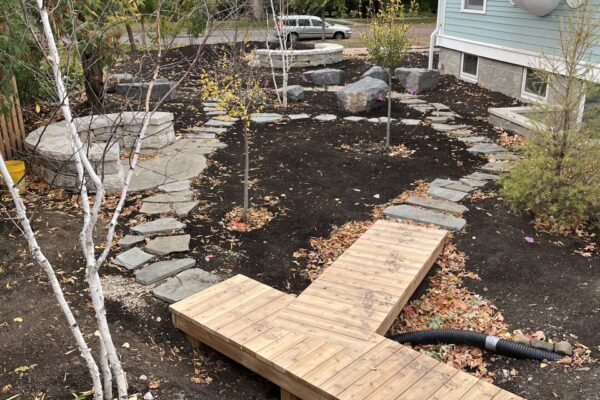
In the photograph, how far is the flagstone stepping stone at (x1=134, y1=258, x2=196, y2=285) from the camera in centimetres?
436

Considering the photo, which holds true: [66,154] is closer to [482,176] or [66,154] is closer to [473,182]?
[473,182]

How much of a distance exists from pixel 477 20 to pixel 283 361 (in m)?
10.5

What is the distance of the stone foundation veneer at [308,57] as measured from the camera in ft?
46.7

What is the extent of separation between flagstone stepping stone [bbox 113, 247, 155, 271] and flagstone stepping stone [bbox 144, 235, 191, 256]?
8cm

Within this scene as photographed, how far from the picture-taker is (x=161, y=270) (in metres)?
4.48

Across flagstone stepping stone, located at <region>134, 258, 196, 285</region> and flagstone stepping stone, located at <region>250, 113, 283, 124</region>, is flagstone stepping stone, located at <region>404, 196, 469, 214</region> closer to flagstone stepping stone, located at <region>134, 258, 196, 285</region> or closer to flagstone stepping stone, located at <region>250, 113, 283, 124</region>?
flagstone stepping stone, located at <region>134, 258, 196, 285</region>

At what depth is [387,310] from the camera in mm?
3609

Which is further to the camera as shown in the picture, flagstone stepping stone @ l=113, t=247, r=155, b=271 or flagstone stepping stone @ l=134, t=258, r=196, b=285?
flagstone stepping stone @ l=113, t=247, r=155, b=271

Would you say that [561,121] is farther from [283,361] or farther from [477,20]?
[477,20]

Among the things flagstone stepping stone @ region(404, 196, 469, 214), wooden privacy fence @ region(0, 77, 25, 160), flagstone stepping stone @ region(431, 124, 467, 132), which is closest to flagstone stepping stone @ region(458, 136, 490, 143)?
flagstone stepping stone @ region(431, 124, 467, 132)

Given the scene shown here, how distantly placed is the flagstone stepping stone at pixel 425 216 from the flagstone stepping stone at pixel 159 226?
213 centimetres

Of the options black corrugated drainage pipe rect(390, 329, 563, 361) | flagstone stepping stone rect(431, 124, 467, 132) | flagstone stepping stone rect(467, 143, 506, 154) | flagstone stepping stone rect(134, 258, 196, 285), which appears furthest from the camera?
flagstone stepping stone rect(431, 124, 467, 132)

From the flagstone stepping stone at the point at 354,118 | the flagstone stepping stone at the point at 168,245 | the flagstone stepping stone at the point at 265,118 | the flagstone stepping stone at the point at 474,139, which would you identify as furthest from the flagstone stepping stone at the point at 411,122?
Answer: the flagstone stepping stone at the point at 168,245

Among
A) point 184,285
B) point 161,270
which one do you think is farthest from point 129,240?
point 184,285
